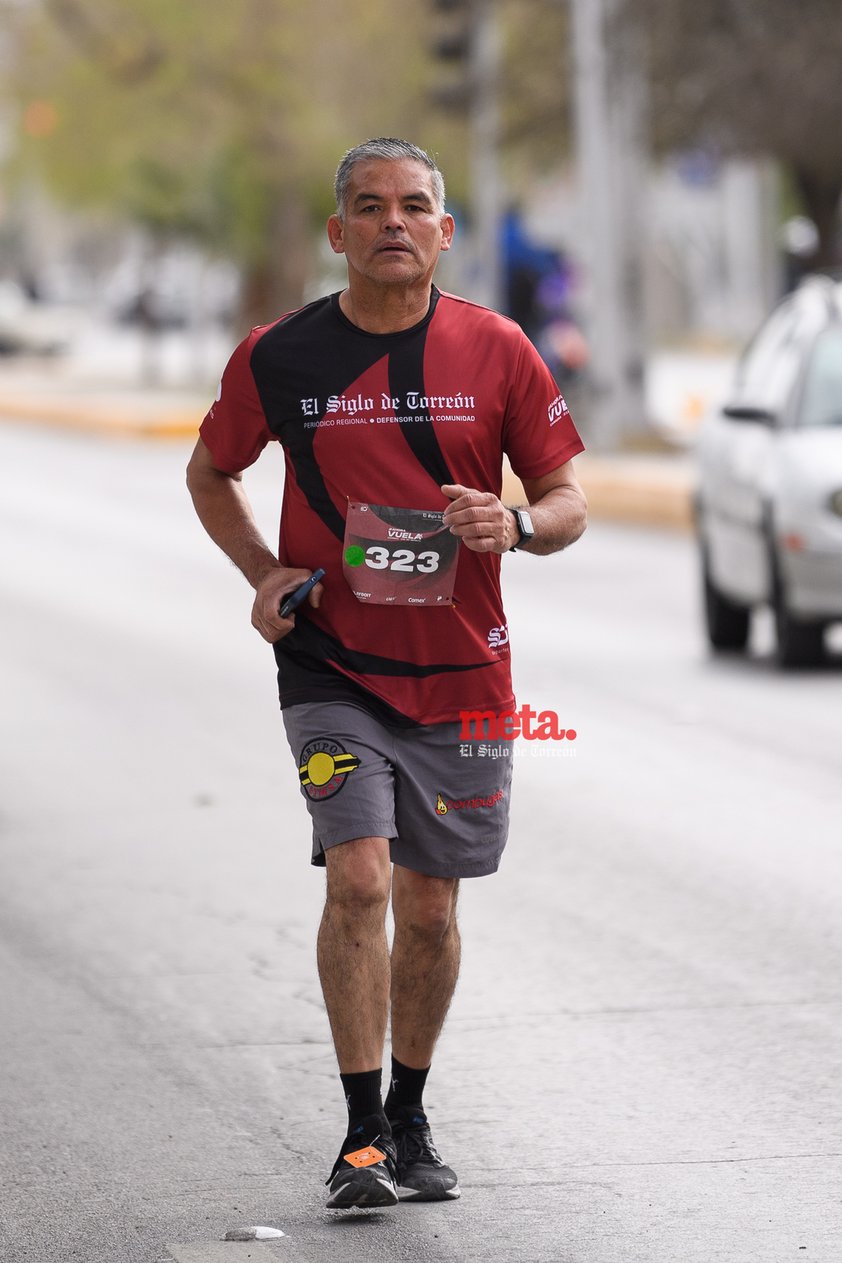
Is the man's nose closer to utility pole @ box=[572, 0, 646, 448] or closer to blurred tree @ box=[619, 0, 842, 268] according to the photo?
utility pole @ box=[572, 0, 646, 448]

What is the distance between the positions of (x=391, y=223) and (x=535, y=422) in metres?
0.46

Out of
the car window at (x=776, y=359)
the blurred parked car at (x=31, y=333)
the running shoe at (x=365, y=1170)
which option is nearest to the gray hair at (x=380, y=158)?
the running shoe at (x=365, y=1170)

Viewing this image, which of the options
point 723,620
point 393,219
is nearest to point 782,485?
point 723,620

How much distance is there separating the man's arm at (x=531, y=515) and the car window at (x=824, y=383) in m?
7.86

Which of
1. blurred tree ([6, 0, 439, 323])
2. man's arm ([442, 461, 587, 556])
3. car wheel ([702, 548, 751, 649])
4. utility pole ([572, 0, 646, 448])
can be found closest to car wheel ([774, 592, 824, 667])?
car wheel ([702, 548, 751, 649])

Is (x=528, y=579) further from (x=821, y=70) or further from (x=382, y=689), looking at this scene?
(x=382, y=689)

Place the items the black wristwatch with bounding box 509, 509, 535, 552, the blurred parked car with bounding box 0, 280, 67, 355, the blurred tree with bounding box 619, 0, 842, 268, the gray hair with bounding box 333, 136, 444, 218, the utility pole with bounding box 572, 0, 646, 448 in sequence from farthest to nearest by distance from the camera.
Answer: the blurred parked car with bounding box 0, 280, 67, 355, the blurred tree with bounding box 619, 0, 842, 268, the utility pole with bounding box 572, 0, 646, 448, the gray hair with bounding box 333, 136, 444, 218, the black wristwatch with bounding box 509, 509, 535, 552

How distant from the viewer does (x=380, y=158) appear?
16.5ft

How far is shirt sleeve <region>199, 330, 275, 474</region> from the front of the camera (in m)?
5.08

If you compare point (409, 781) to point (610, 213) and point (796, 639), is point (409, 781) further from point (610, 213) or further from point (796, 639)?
point (610, 213)

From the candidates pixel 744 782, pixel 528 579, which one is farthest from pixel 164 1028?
pixel 528 579

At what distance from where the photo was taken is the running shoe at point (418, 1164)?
16.6 ft

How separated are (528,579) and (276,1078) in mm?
11501

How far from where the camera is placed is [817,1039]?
20.4 ft
